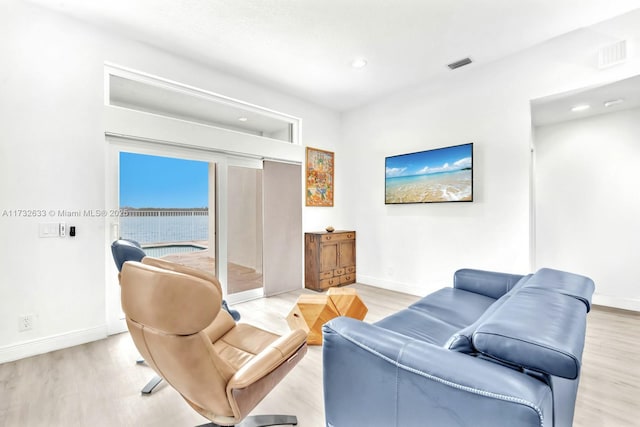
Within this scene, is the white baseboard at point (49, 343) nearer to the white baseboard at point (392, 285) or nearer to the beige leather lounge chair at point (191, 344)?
the beige leather lounge chair at point (191, 344)

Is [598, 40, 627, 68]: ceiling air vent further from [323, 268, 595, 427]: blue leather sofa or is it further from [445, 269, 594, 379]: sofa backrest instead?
[445, 269, 594, 379]: sofa backrest

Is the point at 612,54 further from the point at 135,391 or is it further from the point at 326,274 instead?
the point at 135,391

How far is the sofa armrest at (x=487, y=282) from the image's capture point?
2.43 meters

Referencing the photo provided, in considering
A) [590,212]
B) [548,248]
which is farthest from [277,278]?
[590,212]

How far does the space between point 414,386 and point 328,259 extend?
3514 millimetres

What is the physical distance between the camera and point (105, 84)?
9.43 ft

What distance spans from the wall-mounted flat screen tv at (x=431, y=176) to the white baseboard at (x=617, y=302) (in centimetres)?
202

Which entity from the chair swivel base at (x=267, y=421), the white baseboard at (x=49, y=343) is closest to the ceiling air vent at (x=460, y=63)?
the chair swivel base at (x=267, y=421)

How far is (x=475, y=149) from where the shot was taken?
12.0 feet

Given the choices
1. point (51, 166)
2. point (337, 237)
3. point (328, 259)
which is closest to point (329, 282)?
point (328, 259)

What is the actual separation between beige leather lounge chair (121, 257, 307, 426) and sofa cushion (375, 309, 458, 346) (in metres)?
0.77

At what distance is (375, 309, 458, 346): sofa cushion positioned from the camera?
1.79 m

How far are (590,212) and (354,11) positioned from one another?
3769mm

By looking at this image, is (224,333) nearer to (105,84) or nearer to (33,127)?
(33,127)
